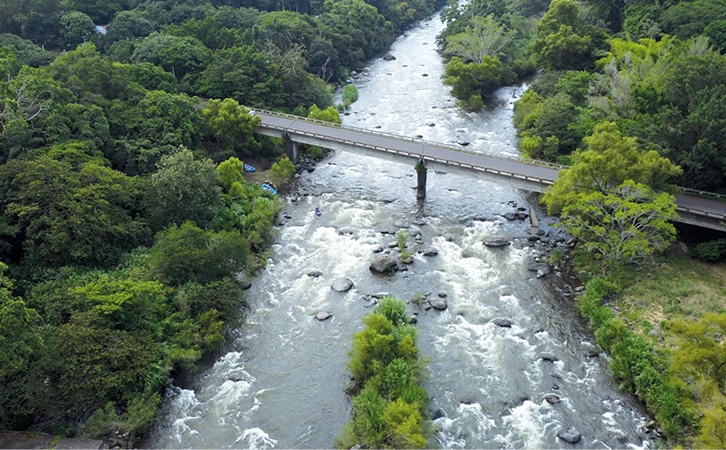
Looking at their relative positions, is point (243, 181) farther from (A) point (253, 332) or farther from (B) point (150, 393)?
(B) point (150, 393)

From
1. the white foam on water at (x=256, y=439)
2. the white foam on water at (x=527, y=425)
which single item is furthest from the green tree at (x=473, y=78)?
the white foam on water at (x=256, y=439)

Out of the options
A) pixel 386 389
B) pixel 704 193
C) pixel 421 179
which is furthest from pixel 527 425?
pixel 421 179

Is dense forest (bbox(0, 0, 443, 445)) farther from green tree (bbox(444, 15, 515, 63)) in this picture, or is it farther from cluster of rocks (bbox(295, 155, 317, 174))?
green tree (bbox(444, 15, 515, 63))

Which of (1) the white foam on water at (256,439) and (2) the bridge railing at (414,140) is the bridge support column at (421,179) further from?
(1) the white foam on water at (256,439)

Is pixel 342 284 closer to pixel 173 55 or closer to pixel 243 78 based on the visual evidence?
pixel 243 78

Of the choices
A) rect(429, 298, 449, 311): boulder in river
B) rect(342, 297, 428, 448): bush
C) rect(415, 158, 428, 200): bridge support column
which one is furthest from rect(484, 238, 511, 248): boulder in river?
rect(342, 297, 428, 448): bush

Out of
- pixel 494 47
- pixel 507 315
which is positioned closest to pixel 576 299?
pixel 507 315
